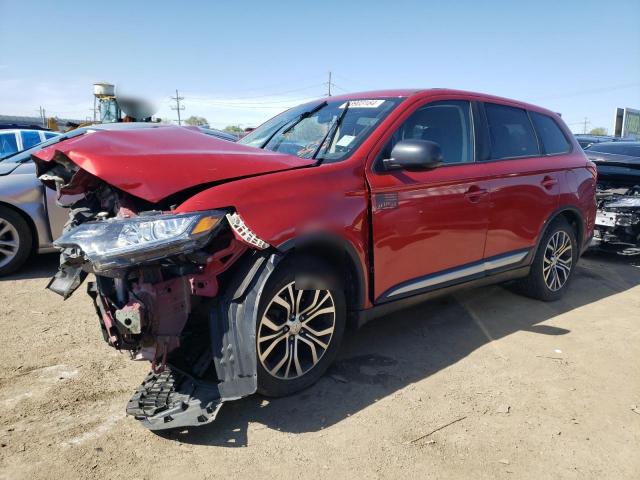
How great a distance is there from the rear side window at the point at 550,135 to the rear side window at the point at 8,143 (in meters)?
9.00

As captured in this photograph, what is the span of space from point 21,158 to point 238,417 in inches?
180

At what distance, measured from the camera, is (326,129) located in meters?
3.32

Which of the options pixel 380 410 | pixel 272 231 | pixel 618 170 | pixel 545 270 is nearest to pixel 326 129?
pixel 272 231

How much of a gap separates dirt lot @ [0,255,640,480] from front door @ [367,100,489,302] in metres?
0.60

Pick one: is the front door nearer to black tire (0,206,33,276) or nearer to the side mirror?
the side mirror

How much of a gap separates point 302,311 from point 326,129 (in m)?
1.35

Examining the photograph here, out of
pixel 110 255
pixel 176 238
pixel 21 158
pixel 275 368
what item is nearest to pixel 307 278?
pixel 275 368

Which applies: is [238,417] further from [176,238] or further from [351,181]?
[351,181]

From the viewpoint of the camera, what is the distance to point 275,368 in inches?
106

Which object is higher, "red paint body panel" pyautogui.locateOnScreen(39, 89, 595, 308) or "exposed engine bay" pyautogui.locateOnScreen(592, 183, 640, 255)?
"red paint body panel" pyautogui.locateOnScreen(39, 89, 595, 308)

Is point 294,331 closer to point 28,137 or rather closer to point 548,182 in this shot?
point 548,182

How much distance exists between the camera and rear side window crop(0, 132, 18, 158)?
8.78 meters

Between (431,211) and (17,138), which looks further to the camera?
(17,138)

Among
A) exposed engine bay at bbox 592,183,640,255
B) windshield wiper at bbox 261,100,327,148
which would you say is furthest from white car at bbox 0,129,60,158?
exposed engine bay at bbox 592,183,640,255
